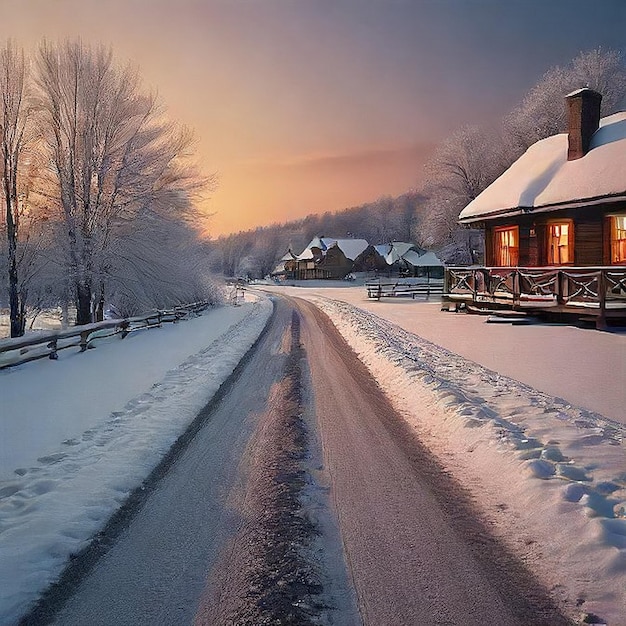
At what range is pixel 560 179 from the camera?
20391mm

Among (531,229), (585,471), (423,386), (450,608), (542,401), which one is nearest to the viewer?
(450,608)

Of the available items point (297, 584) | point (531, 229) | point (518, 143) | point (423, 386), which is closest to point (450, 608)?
point (297, 584)

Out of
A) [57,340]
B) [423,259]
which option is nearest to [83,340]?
[57,340]

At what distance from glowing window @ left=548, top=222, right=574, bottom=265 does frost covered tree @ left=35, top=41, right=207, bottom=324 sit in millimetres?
17277

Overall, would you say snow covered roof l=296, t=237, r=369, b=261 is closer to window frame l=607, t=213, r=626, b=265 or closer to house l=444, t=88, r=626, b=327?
house l=444, t=88, r=626, b=327

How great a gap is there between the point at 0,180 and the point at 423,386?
19153 millimetres

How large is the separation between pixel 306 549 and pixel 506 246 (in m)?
21.9

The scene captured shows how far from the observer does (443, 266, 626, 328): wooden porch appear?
16469 mm

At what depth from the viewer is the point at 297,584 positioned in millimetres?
3432

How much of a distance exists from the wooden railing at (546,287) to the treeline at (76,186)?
14484 millimetres

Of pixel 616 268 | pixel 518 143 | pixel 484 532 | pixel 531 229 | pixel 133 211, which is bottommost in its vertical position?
pixel 484 532

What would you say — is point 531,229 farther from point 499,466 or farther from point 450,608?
point 450,608

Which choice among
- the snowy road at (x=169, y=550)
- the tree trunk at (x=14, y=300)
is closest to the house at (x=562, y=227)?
the snowy road at (x=169, y=550)

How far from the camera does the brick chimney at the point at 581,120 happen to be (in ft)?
70.4
